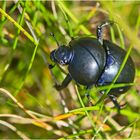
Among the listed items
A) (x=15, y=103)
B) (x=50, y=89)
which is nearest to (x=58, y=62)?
(x=15, y=103)

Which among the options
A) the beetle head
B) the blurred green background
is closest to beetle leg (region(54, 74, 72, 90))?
the blurred green background

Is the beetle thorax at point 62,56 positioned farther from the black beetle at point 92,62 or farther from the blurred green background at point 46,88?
the blurred green background at point 46,88

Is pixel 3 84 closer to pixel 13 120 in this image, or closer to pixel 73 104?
pixel 13 120

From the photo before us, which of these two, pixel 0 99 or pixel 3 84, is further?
pixel 3 84

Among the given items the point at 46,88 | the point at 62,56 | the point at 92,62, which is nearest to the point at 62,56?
the point at 62,56

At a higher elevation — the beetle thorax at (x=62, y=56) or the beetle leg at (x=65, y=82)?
the beetle thorax at (x=62, y=56)

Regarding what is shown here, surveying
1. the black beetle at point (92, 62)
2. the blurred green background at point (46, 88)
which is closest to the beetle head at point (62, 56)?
the black beetle at point (92, 62)
